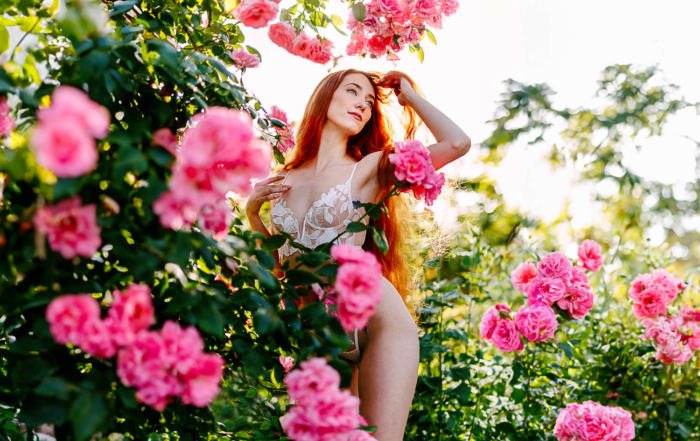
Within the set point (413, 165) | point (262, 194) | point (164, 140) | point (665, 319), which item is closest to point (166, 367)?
point (164, 140)

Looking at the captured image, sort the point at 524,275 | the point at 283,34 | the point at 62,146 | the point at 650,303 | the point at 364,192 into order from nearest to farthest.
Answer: the point at 62,146, the point at 283,34, the point at 364,192, the point at 524,275, the point at 650,303

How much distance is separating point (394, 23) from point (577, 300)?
127 centimetres

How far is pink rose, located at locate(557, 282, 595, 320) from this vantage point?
6.65 feet

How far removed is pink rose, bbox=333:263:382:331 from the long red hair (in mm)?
1114

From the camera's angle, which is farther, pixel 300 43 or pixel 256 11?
pixel 300 43

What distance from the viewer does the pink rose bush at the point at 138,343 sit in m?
0.71

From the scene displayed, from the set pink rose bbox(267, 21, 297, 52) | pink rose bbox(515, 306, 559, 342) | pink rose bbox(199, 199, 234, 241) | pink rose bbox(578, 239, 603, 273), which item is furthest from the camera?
pink rose bbox(578, 239, 603, 273)

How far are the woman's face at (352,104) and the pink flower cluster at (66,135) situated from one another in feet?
4.86

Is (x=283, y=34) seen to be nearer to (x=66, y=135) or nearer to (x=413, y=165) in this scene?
(x=413, y=165)

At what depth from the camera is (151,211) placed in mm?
761

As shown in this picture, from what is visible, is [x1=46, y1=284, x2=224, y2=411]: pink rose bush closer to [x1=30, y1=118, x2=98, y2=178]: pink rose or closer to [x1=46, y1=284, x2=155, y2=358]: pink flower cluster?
[x1=46, y1=284, x2=155, y2=358]: pink flower cluster

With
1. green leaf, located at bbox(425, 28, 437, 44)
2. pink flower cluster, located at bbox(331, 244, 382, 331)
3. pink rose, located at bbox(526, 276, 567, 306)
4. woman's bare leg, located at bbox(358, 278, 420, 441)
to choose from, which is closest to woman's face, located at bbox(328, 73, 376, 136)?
green leaf, located at bbox(425, 28, 437, 44)

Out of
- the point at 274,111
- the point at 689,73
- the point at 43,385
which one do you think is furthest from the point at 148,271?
the point at 689,73

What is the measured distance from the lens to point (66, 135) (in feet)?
1.96
